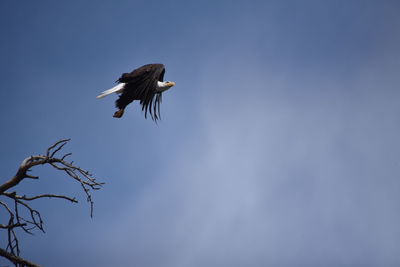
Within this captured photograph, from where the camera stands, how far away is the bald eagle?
7.58 m

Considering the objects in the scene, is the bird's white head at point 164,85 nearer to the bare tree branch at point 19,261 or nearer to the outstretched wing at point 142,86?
the outstretched wing at point 142,86

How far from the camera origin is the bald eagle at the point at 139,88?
298 inches

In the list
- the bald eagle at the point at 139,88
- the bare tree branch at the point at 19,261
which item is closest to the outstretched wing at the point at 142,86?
the bald eagle at the point at 139,88

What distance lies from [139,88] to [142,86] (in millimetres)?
90

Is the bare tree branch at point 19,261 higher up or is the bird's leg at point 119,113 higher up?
the bird's leg at point 119,113

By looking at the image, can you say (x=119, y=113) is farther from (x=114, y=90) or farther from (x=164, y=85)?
(x=164, y=85)

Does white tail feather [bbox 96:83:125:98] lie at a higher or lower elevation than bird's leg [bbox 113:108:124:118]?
higher

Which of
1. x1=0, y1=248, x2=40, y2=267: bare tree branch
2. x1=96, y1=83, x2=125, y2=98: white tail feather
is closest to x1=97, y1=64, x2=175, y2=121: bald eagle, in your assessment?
x1=96, y1=83, x2=125, y2=98: white tail feather

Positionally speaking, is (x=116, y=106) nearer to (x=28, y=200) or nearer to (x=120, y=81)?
(x=120, y=81)

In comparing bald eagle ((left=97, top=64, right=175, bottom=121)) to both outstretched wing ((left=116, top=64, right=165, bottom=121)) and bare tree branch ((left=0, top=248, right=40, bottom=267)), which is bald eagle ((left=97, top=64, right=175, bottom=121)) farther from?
bare tree branch ((left=0, top=248, right=40, bottom=267))

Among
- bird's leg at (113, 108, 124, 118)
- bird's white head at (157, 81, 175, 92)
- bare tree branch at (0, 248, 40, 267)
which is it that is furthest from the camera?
bird's white head at (157, 81, 175, 92)

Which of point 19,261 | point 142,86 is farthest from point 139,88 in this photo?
point 19,261

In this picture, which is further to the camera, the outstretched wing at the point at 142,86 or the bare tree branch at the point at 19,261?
the outstretched wing at the point at 142,86

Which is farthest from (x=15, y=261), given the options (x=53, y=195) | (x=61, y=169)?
(x=61, y=169)
